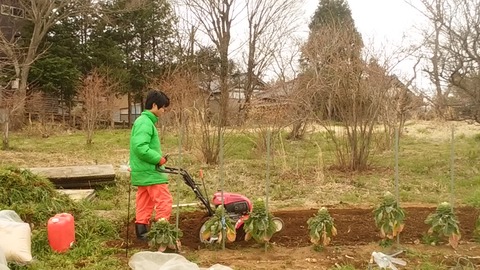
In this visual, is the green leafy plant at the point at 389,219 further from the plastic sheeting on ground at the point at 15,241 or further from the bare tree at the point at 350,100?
the bare tree at the point at 350,100

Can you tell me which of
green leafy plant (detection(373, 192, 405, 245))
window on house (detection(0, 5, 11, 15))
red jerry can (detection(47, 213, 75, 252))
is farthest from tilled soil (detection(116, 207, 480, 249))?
window on house (detection(0, 5, 11, 15))

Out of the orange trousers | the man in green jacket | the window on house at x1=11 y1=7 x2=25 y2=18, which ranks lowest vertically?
the orange trousers

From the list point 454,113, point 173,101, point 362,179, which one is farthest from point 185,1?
point 362,179

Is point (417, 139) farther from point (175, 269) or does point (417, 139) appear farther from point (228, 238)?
point (175, 269)

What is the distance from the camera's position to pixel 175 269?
312cm

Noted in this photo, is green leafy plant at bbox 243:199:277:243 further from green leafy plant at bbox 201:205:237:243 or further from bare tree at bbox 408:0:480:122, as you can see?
bare tree at bbox 408:0:480:122

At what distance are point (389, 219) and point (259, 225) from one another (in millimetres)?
1158

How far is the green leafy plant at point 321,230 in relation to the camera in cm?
430

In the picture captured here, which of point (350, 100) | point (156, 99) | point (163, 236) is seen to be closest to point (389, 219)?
point (163, 236)

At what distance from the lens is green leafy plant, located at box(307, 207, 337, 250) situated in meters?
4.30

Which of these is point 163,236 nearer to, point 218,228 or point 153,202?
point 218,228

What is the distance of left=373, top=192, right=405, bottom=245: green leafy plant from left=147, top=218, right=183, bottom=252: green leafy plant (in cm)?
182

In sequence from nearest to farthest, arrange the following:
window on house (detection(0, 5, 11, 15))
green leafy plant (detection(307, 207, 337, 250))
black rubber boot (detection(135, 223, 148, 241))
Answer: green leafy plant (detection(307, 207, 337, 250)), black rubber boot (detection(135, 223, 148, 241)), window on house (detection(0, 5, 11, 15))

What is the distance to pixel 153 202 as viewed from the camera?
15.2 ft
